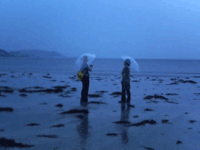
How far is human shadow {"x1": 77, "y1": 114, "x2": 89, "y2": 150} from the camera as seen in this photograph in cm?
549

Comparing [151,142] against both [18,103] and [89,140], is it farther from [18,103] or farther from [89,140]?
[18,103]

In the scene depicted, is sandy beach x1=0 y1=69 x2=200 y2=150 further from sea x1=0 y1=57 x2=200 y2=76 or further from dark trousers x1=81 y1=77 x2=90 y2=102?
sea x1=0 y1=57 x2=200 y2=76

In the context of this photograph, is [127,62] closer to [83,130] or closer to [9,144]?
[83,130]

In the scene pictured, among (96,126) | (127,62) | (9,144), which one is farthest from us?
(127,62)

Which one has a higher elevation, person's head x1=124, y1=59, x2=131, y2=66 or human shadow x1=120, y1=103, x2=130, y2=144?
person's head x1=124, y1=59, x2=131, y2=66

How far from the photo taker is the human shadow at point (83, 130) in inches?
216

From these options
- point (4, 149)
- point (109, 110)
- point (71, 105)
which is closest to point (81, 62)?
point (71, 105)

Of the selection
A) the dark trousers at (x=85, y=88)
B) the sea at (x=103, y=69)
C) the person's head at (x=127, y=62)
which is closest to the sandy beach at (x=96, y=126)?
the dark trousers at (x=85, y=88)

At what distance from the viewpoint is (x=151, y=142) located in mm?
5648

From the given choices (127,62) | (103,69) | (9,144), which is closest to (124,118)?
(127,62)

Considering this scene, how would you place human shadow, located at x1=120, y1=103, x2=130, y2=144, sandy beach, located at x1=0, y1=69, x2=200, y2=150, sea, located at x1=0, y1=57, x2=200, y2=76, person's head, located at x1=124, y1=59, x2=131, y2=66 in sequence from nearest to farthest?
sandy beach, located at x1=0, y1=69, x2=200, y2=150
human shadow, located at x1=120, y1=103, x2=130, y2=144
person's head, located at x1=124, y1=59, x2=131, y2=66
sea, located at x1=0, y1=57, x2=200, y2=76

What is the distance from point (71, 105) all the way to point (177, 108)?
4.89m

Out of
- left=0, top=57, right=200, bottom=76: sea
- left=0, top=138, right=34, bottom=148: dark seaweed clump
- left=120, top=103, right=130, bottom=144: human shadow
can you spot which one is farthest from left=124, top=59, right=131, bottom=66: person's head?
left=0, top=138, right=34, bottom=148: dark seaweed clump

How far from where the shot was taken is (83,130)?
6.43m
